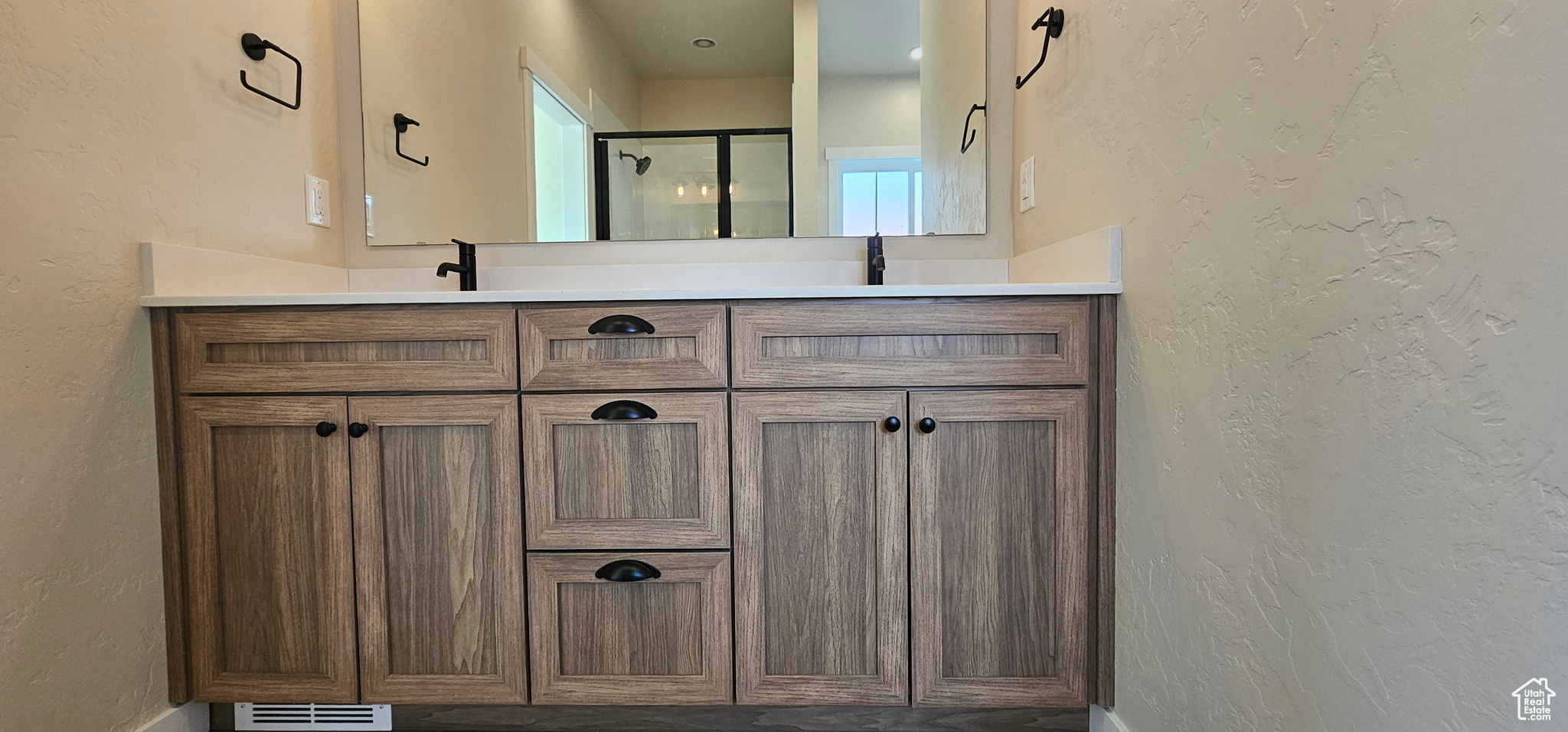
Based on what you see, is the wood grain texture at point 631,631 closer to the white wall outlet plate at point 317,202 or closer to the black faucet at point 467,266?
the black faucet at point 467,266

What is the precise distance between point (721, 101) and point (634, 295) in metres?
0.85

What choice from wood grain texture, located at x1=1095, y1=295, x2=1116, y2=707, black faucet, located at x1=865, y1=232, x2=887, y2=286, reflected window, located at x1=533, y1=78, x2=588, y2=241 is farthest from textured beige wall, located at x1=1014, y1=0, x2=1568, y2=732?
reflected window, located at x1=533, y1=78, x2=588, y2=241

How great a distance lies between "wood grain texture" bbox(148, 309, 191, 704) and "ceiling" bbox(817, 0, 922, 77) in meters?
1.58

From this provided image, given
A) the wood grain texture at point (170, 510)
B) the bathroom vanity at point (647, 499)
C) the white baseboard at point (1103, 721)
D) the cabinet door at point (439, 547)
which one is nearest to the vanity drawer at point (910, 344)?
the bathroom vanity at point (647, 499)

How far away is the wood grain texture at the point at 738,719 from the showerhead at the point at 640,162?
4.29 ft

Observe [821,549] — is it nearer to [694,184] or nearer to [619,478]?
[619,478]

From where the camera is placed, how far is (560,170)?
1.90 m

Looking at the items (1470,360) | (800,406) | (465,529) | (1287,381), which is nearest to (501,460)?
(465,529)

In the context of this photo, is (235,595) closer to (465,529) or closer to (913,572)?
(465,529)

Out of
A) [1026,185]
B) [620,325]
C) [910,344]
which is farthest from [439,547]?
[1026,185]

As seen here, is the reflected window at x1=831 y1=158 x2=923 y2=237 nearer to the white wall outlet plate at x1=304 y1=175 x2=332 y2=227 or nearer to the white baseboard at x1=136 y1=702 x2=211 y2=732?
the white wall outlet plate at x1=304 y1=175 x2=332 y2=227

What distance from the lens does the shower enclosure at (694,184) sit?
1873mm

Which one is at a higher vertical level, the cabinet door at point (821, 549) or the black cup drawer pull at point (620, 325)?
the black cup drawer pull at point (620, 325)

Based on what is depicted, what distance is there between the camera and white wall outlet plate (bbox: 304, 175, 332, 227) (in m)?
1.73
